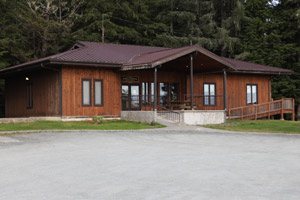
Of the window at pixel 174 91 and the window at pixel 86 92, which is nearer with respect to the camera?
the window at pixel 86 92

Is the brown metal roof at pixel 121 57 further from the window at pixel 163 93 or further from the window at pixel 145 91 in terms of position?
the window at pixel 163 93

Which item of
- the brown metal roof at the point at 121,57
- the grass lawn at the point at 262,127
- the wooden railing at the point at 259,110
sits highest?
the brown metal roof at the point at 121,57

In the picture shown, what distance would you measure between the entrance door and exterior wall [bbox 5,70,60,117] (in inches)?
176

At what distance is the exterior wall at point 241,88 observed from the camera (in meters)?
29.4

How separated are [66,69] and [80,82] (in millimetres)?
1130

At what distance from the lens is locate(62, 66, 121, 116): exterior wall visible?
22.7 meters

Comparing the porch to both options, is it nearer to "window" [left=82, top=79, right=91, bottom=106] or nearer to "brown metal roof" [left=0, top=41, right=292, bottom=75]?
"brown metal roof" [left=0, top=41, right=292, bottom=75]

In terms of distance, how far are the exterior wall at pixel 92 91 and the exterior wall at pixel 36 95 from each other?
642mm

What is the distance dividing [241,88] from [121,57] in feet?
32.9

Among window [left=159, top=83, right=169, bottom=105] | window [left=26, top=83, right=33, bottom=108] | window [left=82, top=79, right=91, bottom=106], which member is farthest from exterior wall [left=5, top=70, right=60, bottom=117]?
window [left=159, top=83, right=169, bottom=105]

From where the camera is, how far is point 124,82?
2536 centimetres

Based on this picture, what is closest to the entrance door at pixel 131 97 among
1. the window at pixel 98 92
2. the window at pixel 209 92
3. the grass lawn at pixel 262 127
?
the window at pixel 98 92

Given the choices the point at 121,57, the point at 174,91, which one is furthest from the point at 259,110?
the point at 121,57

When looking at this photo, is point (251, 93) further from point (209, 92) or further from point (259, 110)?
point (209, 92)
